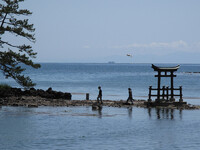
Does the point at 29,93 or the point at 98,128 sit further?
the point at 29,93

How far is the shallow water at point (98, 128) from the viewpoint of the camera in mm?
27797

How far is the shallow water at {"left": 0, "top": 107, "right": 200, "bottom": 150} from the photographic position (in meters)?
27.8

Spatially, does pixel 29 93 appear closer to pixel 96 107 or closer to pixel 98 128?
pixel 96 107

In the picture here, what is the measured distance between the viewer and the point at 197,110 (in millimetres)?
46438

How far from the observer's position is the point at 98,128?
33906 mm

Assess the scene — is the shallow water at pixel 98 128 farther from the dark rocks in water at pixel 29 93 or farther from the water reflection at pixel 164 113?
the dark rocks in water at pixel 29 93

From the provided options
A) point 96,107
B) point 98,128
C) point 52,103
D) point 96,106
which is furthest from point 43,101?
point 98,128

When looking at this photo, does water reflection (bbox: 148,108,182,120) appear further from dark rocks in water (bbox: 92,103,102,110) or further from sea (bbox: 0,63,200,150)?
dark rocks in water (bbox: 92,103,102,110)

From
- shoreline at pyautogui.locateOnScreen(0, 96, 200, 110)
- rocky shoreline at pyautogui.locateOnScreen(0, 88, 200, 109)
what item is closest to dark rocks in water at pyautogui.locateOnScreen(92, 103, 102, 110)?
shoreline at pyautogui.locateOnScreen(0, 96, 200, 110)

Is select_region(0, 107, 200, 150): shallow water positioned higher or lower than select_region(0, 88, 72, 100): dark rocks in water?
lower

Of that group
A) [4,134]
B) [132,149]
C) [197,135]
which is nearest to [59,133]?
[4,134]

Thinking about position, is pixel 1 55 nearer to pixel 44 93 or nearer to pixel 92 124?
pixel 44 93

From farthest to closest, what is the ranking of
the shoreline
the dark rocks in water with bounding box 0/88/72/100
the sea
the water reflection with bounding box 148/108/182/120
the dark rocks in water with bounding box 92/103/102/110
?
the dark rocks in water with bounding box 0/88/72/100 → the shoreline → the dark rocks in water with bounding box 92/103/102/110 → the water reflection with bounding box 148/108/182/120 → the sea

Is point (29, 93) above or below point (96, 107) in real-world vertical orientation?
above
